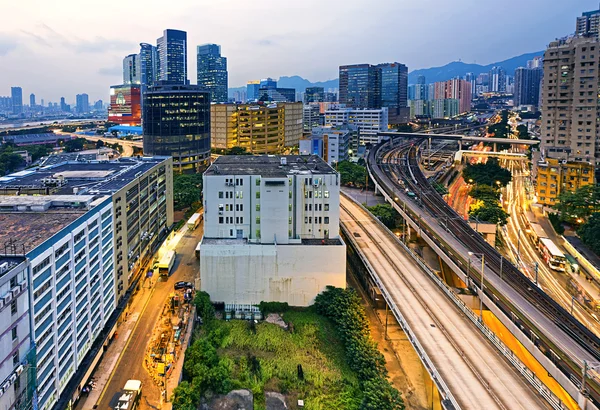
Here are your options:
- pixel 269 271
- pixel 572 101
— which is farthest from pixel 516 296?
pixel 572 101

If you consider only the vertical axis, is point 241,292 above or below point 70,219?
below

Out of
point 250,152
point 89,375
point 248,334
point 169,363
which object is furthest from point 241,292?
point 250,152

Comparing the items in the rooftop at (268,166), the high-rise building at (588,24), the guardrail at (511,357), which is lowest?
the guardrail at (511,357)

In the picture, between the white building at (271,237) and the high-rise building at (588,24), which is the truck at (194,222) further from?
the high-rise building at (588,24)

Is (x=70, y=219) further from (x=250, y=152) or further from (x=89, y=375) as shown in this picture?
(x=250, y=152)

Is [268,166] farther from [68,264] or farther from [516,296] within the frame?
[516,296]

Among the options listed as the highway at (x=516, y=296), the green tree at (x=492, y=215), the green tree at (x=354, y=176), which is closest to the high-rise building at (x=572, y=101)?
the green tree at (x=492, y=215)

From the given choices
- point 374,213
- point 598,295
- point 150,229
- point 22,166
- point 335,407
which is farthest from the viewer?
point 22,166
